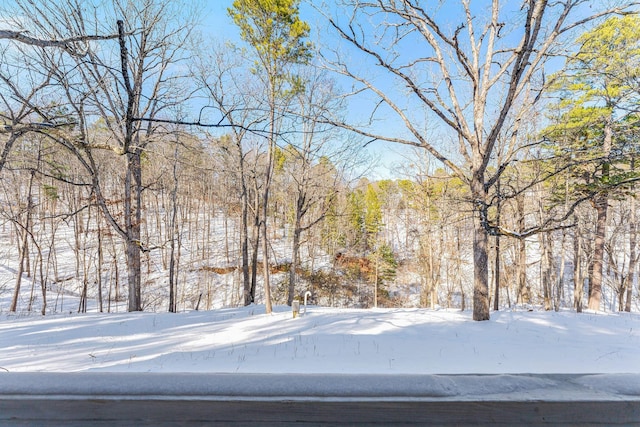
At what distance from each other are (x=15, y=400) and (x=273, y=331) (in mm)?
4262

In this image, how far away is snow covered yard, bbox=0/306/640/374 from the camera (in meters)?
2.75

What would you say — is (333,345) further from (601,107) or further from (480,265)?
(601,107)

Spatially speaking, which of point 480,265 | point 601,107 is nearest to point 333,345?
point 480,265

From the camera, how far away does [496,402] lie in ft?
2.39

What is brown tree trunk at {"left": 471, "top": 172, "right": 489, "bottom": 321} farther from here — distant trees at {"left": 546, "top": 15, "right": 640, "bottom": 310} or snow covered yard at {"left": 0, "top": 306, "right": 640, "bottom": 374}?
distant trees at {"left": 546, "top": 15, "right": 640, "bottom": 310}

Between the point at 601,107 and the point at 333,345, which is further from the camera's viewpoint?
the point at 601,107

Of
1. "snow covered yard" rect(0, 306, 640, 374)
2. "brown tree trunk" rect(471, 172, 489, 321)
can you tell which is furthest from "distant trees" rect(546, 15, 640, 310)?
"snow covered yard" rect(0, 306, 640, 374)

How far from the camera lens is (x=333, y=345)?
144 inches

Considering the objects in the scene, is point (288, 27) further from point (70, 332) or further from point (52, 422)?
point (52, 422)

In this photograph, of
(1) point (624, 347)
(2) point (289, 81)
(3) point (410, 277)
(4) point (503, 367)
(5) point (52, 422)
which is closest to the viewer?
(5) point (52, 422)

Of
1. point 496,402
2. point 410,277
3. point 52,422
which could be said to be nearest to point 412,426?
point 496,402

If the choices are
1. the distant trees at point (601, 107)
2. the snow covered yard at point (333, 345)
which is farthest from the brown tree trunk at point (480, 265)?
the distant trees at point (601, 107)

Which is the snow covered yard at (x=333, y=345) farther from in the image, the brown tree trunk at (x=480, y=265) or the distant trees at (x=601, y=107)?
the distant trees at (x=601, y=107)

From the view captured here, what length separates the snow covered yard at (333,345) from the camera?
9.04 feet
